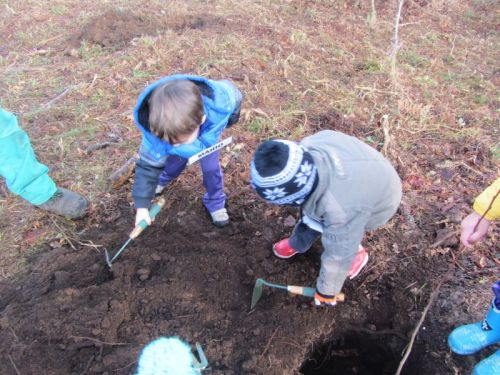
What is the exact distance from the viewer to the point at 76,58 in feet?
15.9

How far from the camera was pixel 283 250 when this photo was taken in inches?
106

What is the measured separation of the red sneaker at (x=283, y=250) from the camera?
8.77ft

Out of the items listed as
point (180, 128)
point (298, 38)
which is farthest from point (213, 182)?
point (298, 38)

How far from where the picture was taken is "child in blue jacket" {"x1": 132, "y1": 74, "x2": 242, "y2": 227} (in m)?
1.95

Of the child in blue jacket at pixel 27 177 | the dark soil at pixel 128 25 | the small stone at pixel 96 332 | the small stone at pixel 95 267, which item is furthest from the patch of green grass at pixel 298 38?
the small stone at pixel 96 332

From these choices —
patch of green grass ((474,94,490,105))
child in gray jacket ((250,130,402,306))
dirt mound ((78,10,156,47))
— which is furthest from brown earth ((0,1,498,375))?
dirt mound ((78,10,156,47))

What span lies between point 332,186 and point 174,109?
83cm

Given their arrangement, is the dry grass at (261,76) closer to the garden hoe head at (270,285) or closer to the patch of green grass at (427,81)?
the patch of green grass at (427,81)

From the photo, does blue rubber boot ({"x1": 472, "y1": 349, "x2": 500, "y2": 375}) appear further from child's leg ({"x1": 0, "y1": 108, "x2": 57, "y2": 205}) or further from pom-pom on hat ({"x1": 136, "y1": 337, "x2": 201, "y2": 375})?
child's leg ({"x1": 0, "y1": 108, "x2": 57, "y2": 205})

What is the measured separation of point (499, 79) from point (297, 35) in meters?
2.38

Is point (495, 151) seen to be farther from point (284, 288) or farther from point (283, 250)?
point (284, 288)

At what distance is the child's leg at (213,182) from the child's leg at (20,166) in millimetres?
1103

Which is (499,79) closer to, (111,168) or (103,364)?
(111,168)

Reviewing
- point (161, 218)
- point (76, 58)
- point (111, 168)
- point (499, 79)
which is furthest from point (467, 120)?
point (76, 58)
